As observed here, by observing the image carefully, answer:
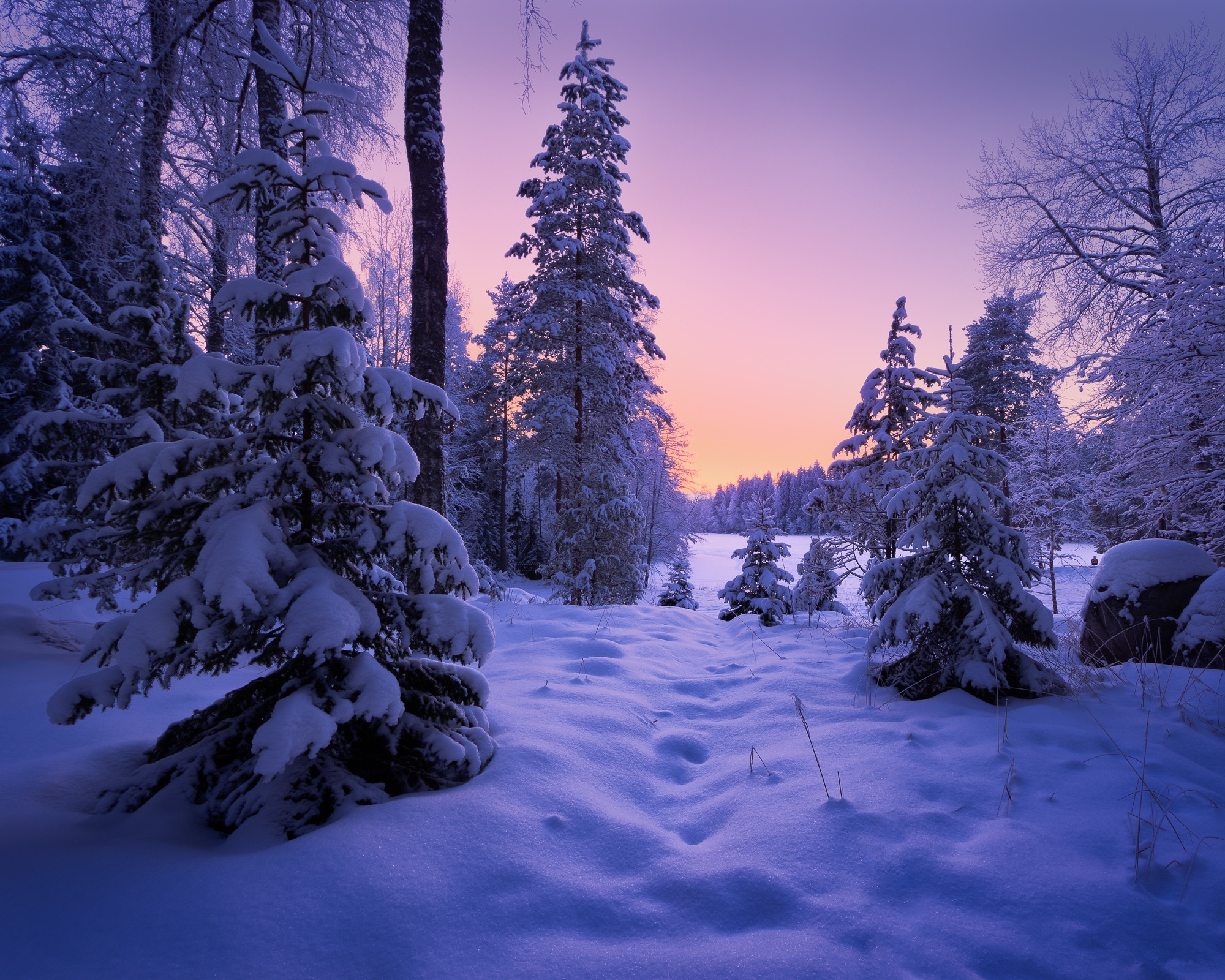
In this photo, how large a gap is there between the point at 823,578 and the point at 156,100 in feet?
46.6

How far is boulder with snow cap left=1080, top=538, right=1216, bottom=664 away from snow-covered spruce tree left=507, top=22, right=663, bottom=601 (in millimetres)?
8234

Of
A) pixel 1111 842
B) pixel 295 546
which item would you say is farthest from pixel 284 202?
pixel 1111 842

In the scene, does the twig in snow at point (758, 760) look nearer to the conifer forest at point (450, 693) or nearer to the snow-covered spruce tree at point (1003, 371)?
the conifer forest at point (450, 693)

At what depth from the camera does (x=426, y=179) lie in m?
5.44

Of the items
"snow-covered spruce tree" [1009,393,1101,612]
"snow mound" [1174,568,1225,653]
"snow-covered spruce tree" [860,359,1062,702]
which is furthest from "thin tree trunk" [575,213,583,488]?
"snow-covered spruce tree" [1009,393,1101,612]

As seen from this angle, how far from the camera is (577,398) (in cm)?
1255

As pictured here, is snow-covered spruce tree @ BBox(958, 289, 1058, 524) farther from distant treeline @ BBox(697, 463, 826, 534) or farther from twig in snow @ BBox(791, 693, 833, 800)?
distant treeline @ BBox(697, 463, 826, 534)

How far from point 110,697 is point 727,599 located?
945 centimetres

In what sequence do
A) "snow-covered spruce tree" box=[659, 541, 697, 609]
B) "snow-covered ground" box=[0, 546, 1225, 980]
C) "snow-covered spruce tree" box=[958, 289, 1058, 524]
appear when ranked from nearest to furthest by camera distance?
1. "snow-covered ground" box=[0, 546, 1225, 980]
2. "snow-covered spruce tree" box=[659, 541, 697, 609]
3. "snow-covered spruce tree" box=[958, 289, 1058, 524]

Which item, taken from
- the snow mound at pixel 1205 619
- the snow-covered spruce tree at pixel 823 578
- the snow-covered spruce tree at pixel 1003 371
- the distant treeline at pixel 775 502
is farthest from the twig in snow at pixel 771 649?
the distant treeline at pixel 775 502

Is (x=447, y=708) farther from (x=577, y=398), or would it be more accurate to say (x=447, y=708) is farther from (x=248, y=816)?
(x=577, y=398)

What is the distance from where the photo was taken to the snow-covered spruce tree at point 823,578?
10453 mm

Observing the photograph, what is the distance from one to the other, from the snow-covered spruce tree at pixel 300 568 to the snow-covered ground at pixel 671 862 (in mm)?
259

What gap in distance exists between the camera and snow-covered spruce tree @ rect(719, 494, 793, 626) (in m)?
9.73
